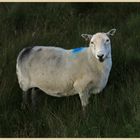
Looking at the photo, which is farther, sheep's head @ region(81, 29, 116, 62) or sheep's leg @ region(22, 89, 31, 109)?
sheep's leg @ region(22, 89, 31, 109)

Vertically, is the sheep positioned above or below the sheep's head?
below

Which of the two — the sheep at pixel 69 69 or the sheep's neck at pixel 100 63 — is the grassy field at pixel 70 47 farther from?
the sheep's neck at pixel 100 63

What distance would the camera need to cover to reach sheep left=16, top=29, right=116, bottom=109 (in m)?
7.31

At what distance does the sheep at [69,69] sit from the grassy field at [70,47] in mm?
271

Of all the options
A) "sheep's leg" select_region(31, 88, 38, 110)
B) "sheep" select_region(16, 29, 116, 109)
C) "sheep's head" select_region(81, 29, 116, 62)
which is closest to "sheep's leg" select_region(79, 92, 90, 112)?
"sheep" select_region(16, 29, 116, 109)

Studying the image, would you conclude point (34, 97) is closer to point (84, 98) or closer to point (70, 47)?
point (84, 98)

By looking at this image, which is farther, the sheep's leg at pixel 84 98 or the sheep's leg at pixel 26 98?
the sheep's leg at pixel 26 98

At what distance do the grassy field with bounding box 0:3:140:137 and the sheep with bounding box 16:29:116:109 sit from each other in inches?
10.7

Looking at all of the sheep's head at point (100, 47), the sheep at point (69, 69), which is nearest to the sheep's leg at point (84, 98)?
the sheep at point (69, 69)

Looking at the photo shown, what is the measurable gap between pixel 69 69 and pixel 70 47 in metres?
1.83

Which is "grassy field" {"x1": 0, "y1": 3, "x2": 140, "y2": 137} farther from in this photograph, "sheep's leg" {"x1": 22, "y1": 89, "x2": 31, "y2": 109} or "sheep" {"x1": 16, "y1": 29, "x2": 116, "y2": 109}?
"sheep" {"x1": 16, "y1": 29, "x2": 116, "y2": 109}

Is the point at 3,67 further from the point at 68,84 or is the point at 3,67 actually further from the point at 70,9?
the point at 70,9

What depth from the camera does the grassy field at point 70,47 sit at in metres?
7.04

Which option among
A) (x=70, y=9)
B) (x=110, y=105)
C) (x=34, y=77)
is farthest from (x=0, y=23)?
(x=110, y=105)
